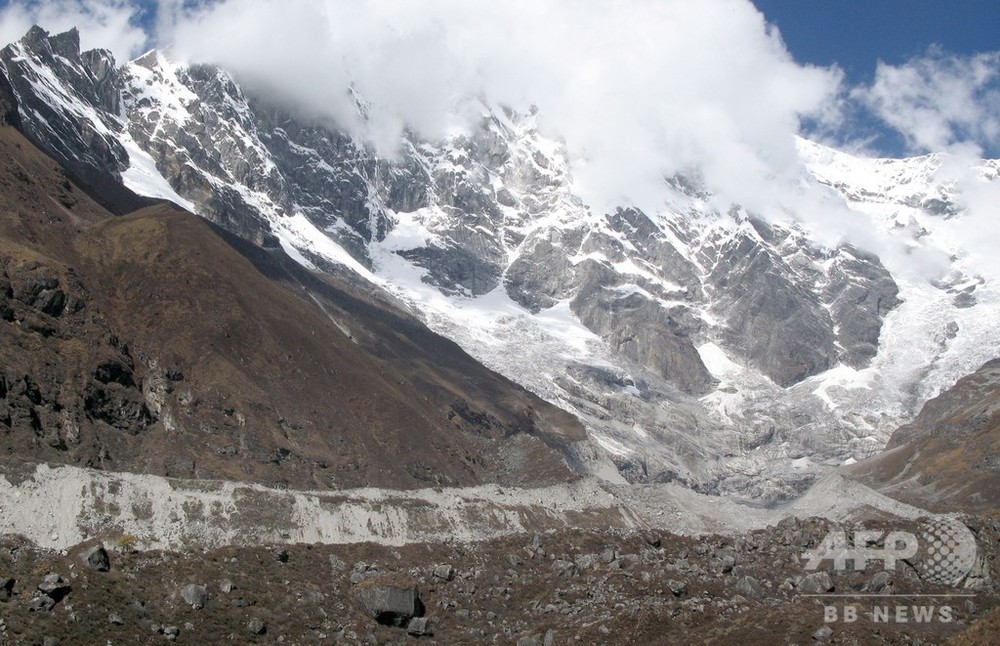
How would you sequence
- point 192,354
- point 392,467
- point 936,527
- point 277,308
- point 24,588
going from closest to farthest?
point 24,588 → point 936,527 → point 192,354 → point 392,467 → point 277,308

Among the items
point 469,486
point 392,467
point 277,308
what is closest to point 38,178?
point 277,308

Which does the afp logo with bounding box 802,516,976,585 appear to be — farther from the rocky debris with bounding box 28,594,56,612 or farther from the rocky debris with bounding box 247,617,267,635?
the rocky debris with bounding box 28,594,56,612

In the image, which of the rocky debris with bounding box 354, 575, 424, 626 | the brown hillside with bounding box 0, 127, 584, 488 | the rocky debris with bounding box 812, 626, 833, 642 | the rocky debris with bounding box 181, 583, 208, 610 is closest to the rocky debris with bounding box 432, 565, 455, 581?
the rocky debris with bounding box 354, 575, 424, 626

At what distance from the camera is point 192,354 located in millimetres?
125375

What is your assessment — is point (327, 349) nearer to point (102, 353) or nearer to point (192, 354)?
point (192, 354)

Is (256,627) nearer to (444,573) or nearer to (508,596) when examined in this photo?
(444,573)

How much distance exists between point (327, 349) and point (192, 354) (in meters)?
33.0

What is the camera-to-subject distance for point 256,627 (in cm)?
6047

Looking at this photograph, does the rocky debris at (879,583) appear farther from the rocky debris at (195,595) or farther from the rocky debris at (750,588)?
the rocky debris at (195,595)

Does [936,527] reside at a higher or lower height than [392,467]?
higher

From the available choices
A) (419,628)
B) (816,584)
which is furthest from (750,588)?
(419,628)

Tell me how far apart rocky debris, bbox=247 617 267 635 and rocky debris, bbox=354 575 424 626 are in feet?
24.4

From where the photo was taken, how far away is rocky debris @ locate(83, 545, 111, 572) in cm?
Answer: 6103

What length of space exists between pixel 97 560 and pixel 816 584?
44.1 m
